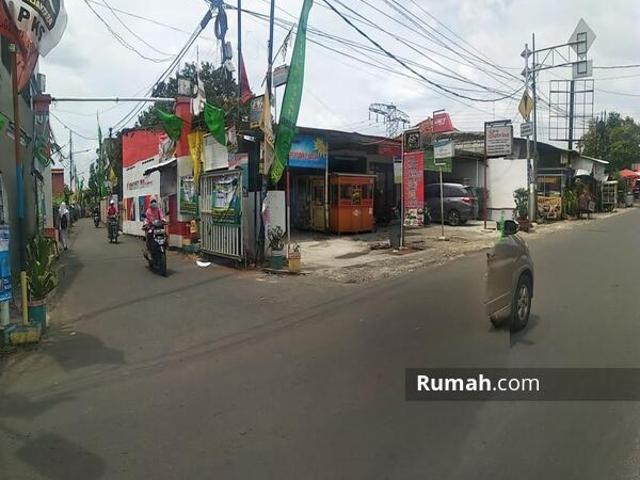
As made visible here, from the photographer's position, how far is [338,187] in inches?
760

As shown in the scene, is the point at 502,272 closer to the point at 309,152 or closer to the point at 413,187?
the point at 413,187

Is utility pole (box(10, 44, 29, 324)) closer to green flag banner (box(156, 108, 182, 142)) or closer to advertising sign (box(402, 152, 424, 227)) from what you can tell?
green flag banner (box(156, 108, 182, 142))

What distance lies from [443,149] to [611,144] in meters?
44.5

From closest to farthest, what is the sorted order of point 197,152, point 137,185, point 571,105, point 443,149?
point 197,152
point 443,149
point 137,185
point 571,105

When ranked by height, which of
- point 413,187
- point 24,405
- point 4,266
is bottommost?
point 24,405

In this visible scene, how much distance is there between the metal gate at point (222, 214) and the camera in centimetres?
1281

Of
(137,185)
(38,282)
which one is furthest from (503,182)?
(38,282)

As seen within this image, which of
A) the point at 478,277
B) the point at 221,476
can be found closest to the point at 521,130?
the point at 478,277

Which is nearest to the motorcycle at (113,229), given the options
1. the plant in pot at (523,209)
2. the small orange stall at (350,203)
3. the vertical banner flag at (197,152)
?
the vertical banner flag at (197,152)

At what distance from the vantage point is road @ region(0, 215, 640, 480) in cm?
361

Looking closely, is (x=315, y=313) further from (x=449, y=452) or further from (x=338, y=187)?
(x=338, y=187)

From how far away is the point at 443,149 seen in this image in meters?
18.9

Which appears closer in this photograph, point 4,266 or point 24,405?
point 24,405

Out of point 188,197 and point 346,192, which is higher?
point 346,192
